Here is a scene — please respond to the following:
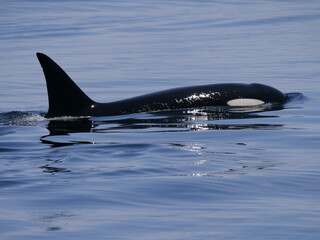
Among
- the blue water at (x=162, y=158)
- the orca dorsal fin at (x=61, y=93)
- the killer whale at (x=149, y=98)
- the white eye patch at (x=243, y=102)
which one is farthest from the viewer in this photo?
the white eye patch at (x=243, y=102)

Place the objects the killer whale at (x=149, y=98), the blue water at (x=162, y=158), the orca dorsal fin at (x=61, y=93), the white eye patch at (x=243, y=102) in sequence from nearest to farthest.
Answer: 1. the blue water at (x=162, y=158)
2. the orca dorsal fin at (x=61, y=93)
3. the killer whale at (x=149, y=98)
4. the white eye patch at (x=243, y=102)

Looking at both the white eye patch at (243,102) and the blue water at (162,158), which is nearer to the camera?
→ the blue water at (162,158)

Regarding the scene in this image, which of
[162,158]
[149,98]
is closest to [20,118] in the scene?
[149,98]

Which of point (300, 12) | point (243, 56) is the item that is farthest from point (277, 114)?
point (300, 12)

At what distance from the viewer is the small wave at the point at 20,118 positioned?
1274 cm

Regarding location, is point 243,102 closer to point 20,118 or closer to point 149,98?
point 149,98

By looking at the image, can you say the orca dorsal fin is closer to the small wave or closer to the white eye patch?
the small wave

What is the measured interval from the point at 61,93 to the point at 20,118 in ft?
3.43

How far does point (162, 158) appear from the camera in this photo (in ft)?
29.2

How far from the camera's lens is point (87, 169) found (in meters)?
8.31

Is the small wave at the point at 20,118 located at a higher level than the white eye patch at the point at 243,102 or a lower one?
lower

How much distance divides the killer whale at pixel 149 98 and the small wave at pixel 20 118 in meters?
0.33

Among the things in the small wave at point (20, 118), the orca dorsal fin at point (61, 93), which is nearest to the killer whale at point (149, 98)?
the orca dorsal fin at point (61, 93)

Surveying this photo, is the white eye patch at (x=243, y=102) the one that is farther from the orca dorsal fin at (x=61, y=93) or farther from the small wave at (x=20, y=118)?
the small wave at (x=20, y=118)
